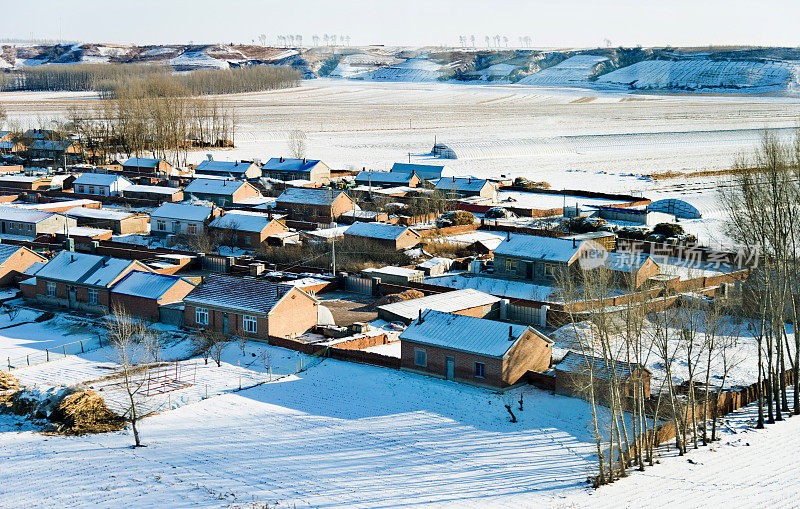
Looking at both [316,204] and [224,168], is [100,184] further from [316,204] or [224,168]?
[316,204]

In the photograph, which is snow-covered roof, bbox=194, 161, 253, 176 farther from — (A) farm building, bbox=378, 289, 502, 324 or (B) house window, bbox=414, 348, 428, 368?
(B) house window, bbox=414, 348, 428, 368

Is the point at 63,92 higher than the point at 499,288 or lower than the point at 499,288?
higher

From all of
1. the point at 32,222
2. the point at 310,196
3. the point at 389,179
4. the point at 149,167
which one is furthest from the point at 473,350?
the point at 149,167

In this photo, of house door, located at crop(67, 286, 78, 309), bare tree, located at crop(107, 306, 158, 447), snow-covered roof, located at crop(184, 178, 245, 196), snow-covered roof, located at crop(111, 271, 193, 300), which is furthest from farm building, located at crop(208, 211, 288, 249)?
bare tree, located at crop(107, 306, 158, 447)

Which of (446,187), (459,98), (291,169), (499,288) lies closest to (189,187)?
(291,169)

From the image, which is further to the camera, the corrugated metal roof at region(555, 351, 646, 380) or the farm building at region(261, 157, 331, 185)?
the farm building at region(261, 157, 331, 185)

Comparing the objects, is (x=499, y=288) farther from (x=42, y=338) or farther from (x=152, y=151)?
(x=152, y=151)

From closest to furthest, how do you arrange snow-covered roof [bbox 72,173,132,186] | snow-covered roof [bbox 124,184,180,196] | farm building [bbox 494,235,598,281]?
farm building [bbox 494,235,598,281]
snow-covered roof [bbox 124,184,180,196]
snow-covered roof [bbox 72,173,132,186]
